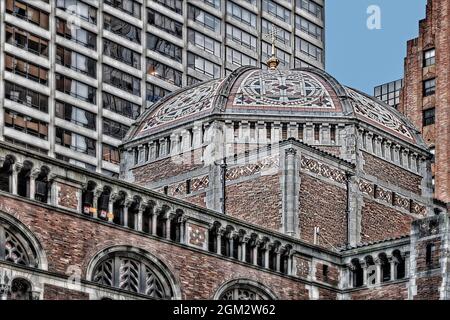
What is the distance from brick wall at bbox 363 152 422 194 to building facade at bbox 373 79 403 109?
169 feet

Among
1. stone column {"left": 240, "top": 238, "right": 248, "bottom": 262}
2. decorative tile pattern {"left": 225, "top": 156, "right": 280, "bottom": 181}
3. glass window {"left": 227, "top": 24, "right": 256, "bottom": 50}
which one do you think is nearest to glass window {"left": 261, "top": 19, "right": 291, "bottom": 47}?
glass window {"left": 227, "top": 24, "right": 256, "bottom": 50}

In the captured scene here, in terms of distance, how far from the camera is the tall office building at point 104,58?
12619 centimetres

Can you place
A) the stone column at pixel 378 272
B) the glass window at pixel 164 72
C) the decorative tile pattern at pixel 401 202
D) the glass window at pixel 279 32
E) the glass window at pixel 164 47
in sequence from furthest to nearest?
the glass window at pixel 279 32 → the glass window at pixel 164 47 → the glass window at pixel 164 72 → the decorative tile pattern at pixel 401 202 → the stone column at pixel 378 272

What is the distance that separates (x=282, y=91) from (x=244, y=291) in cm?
1614

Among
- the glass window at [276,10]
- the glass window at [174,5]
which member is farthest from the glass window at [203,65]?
the glass window at [276,10]

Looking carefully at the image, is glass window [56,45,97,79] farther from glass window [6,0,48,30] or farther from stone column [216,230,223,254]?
stone column [216,230,223,254]

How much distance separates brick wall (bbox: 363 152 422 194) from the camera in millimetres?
92875

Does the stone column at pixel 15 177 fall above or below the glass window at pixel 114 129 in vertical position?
below

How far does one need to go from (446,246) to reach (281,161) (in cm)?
1150

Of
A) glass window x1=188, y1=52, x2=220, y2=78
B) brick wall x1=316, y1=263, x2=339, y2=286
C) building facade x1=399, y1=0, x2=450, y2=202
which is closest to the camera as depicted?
brick wall x1=316, y1=263, x2=339, y2=286

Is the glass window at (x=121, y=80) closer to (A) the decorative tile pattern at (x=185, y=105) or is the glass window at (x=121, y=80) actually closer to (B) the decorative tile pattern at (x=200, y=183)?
(A) the decorative tile pattern at (x=185, y=105)

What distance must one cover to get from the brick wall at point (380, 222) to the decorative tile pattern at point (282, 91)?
543cm

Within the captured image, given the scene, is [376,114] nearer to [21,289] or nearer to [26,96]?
[21,289]

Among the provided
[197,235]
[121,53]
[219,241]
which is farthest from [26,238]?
[121,53]
